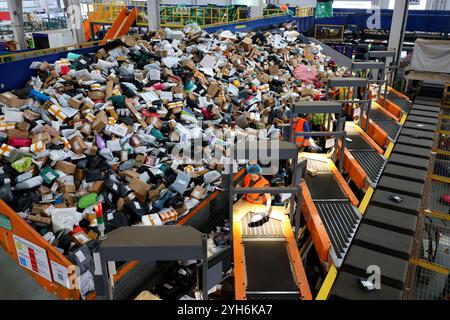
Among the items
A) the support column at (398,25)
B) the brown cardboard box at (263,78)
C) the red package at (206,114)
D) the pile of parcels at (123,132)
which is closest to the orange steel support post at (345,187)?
the pile of parcels at (123,132)

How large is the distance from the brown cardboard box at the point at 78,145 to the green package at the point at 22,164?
63cm

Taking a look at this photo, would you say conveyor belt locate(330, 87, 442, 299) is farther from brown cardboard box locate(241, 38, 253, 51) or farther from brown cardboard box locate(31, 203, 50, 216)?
brown cardboard box locate(241, 38, 253, 51)

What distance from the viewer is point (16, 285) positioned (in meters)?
3.87

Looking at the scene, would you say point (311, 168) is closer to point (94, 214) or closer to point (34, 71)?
point (94, 214)

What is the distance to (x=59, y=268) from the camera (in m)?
3.53

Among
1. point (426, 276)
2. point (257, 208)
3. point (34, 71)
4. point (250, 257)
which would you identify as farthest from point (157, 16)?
point (426, 276)

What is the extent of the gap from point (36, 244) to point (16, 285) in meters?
0.60

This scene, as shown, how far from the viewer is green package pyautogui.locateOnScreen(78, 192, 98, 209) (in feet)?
15.0

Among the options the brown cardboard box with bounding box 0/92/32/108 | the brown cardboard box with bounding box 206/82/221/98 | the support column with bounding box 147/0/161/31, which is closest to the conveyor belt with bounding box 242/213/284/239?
the brown cardboard box with bounding box 206/82/221/98

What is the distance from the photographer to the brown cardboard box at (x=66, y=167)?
4922 mm

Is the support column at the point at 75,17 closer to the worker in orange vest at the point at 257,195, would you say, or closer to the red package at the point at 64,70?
the red package at the point at 64,70

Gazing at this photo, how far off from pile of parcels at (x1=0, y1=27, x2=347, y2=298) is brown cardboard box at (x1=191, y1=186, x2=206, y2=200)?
0.02 m

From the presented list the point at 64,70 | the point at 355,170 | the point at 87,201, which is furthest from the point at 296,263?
the point at 64,70
